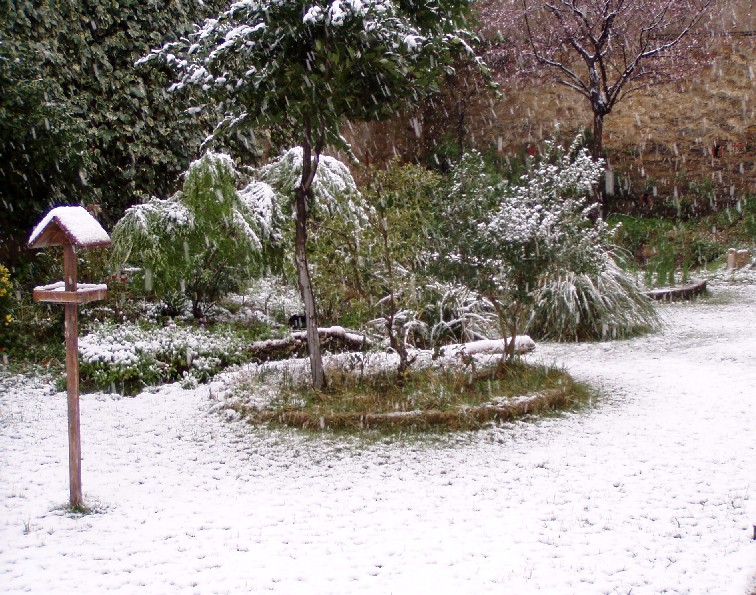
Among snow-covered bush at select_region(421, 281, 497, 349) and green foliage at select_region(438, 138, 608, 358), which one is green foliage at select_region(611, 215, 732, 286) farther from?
green foliage at select_region(438, 138, 608, 358)

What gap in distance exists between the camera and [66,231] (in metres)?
3.59

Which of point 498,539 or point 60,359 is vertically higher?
point 60,359

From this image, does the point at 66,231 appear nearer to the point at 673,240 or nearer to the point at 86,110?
the point at 86,110

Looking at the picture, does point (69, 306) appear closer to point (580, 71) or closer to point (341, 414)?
point (341, 414)

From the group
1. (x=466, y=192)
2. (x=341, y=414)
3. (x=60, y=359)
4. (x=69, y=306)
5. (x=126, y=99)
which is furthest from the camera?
(x=126, y=99)

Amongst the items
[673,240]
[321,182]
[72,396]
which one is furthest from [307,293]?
[673,240]

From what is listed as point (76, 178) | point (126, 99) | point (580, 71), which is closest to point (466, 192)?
point (76, 178)

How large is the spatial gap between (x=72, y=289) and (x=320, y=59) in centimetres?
225

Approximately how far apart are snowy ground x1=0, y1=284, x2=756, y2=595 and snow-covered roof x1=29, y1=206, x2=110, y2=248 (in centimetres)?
133

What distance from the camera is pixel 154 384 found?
257 inches

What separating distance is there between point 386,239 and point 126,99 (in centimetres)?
601

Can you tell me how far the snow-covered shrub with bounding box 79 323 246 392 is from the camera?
6.45m

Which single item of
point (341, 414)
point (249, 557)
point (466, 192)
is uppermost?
point (466, 192)

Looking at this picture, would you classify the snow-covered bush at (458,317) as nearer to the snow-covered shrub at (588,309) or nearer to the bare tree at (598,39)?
the snow-covered shrub at (588,309)
